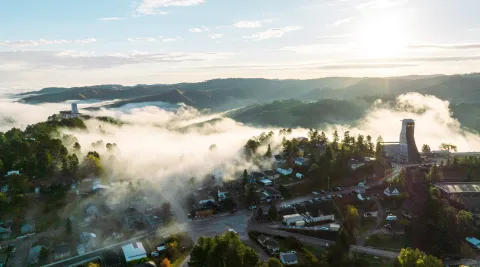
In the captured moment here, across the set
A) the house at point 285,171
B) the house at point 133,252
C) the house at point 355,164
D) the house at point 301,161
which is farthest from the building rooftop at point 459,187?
the house at point 133,252

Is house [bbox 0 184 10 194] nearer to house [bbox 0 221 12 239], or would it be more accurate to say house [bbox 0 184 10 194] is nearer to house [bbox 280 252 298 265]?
house [bbox 0 221 12 239]

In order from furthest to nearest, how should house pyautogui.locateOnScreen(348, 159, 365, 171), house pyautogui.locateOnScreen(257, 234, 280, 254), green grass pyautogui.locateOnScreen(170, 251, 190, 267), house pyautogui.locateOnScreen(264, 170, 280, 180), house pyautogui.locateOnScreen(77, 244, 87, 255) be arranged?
house pyautogui.locateOnScreen(348, 159, 365, 171)
house pyautogui.locateOnScreen(264, 170, 280, 180)
house pyautogui.locateOnScreen(77, 244, 87, 255)
house pyautogui.locateOnScreen(257, 234, 280, 254)
green grass pyautogui.locateOnScreen(170, 251, 190, 267)

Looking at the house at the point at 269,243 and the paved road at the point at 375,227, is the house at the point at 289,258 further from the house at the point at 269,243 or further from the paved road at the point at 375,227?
the paved road at the point at 375,227

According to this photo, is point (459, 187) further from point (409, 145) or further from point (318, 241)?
point (318, 241)

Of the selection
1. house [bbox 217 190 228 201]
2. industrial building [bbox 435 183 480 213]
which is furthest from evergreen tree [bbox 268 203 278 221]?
industrial building [bbox 435 183 480 213]

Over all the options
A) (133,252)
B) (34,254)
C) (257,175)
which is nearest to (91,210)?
(34,254)

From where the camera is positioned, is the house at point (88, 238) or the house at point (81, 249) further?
the house at point (88, 238)
